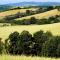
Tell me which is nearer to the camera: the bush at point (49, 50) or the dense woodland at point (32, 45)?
the bush at point (49, 50)

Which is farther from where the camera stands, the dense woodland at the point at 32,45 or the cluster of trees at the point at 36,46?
the cluster of trees at the point at 36,46

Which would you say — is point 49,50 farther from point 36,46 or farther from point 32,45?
point 32,45

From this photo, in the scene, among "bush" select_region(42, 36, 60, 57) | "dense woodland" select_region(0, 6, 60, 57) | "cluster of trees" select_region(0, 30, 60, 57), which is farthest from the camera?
"cluster of trees" select_region(0, 30, 60, 57)

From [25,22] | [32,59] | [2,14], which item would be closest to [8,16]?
[2,14]

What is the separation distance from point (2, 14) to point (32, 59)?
92452mm

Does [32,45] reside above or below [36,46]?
below

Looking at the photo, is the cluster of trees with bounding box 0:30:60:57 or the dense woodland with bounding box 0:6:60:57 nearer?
the dense woodland with bounding box 0:6:60:57

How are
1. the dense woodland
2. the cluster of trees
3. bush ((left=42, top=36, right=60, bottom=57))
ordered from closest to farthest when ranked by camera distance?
bush ((left=42, top=36, right=60, bottom=57)) < the dense woodland < the cluster of trees

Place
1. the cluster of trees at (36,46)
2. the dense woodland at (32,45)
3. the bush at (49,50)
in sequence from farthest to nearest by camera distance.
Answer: the cluster of trees at (36,46), the dense woodland at (32,45), the bush at (49,50)

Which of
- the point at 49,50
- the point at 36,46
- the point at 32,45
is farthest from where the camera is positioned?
the point at 32,45

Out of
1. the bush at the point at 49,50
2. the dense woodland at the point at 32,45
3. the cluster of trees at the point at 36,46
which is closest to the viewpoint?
the bush at the point at 49,50

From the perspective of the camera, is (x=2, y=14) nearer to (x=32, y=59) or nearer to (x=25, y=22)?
(x=25, y=22)

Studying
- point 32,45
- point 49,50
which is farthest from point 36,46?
point 49,50

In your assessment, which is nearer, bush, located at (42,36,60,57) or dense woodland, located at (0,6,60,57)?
bush, located at (42,36,60,57)
